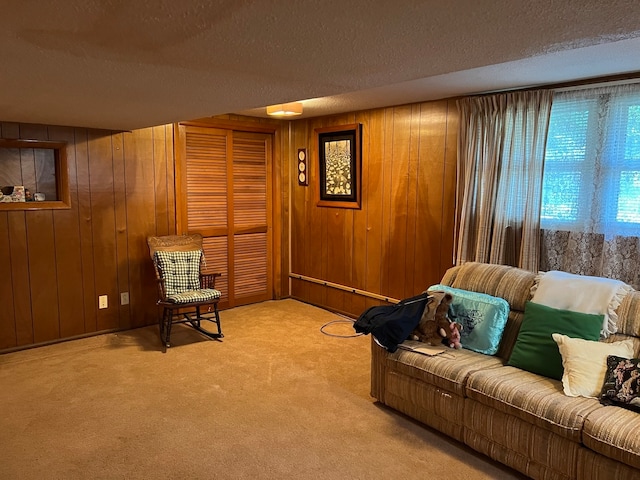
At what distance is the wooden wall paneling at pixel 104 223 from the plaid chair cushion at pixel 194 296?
78 centimetres

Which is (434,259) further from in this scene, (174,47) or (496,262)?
(174,47)

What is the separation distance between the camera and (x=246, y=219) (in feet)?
18.5

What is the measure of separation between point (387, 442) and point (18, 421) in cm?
226

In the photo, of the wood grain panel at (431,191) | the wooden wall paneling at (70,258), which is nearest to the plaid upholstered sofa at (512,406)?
the wood grain panel at (431,191)

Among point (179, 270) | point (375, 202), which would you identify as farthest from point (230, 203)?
point (375, 202)

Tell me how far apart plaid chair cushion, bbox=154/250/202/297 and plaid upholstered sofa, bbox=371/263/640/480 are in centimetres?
210

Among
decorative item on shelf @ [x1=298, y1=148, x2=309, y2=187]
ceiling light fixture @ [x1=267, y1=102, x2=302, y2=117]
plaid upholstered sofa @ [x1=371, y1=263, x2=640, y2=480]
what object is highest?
ceiling light fixture @ [x1=267, y1=102, x2=302, y2=117]

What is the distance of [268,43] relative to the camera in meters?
1.59

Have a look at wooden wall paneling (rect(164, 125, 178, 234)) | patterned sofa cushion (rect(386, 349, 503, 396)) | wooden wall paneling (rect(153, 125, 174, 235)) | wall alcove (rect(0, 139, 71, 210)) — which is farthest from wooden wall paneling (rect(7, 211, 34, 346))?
patterned sofa cushion (rect(386, 349, 503, 396))

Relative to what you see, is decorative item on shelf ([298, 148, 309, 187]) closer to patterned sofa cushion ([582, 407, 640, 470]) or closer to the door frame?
the door frame

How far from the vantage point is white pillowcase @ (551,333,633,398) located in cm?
241

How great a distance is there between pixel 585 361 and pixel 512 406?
46 centimetres

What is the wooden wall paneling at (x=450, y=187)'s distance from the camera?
4184 mm

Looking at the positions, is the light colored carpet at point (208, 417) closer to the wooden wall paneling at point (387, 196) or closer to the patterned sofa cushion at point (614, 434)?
the patterned sofa cushion at point (614, 434)
